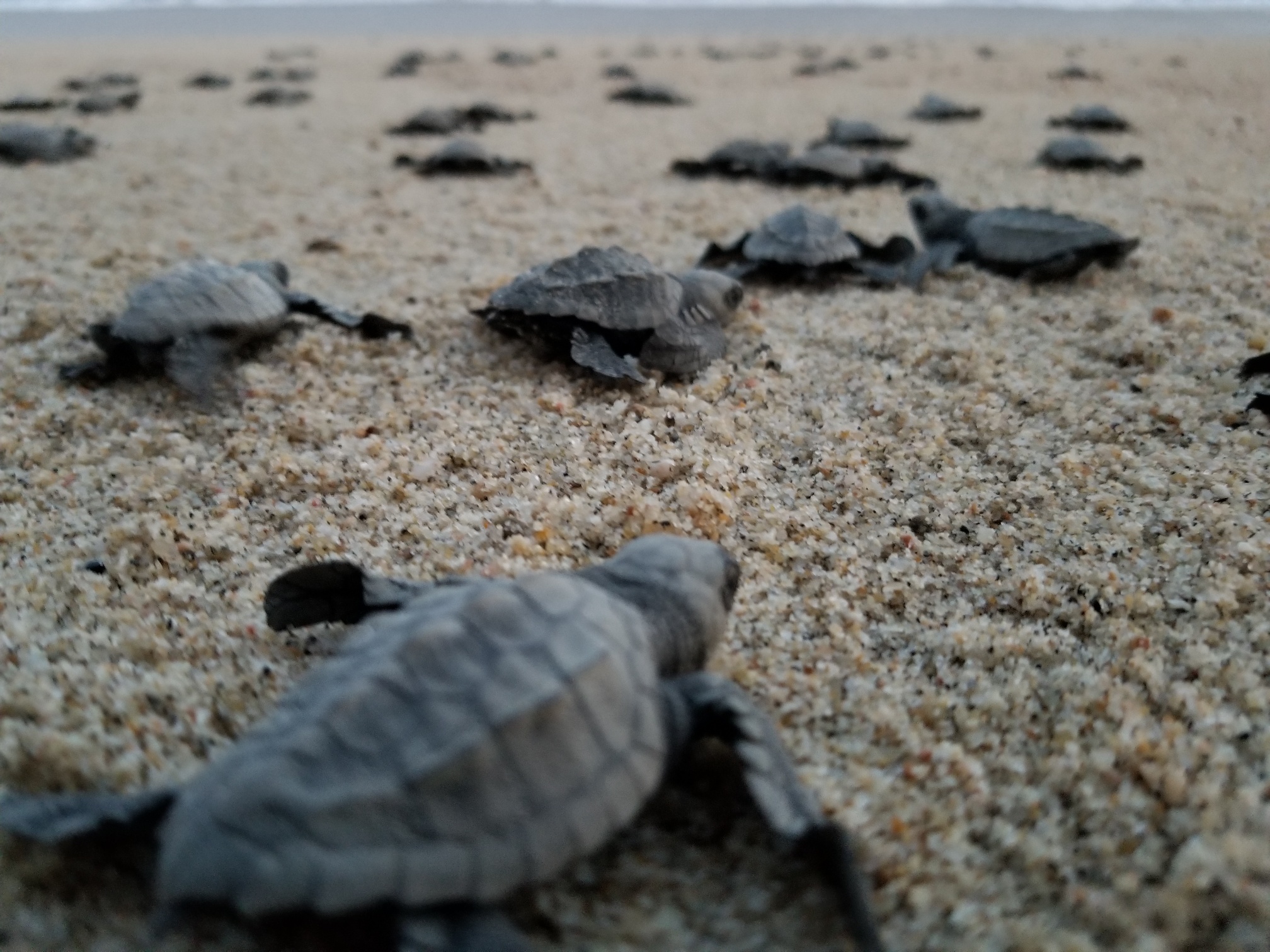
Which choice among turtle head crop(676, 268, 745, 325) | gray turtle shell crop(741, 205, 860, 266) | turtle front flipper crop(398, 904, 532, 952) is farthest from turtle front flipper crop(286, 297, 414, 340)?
turtle front flipper crop(398, 904, 532, 952)

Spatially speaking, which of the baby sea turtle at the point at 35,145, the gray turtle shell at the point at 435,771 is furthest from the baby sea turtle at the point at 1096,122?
the baby sea turtle at the point at 35,145

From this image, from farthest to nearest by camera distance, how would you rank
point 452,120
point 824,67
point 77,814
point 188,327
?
point 824,67 < point 452,120 < point 188,327 < point 77,814

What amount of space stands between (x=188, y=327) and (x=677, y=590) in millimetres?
2136

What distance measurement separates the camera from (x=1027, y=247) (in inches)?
151

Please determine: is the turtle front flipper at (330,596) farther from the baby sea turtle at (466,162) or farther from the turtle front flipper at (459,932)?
the baby sea turtle at (466,162)

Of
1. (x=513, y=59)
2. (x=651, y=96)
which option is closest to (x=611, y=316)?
(x=651, y=96)

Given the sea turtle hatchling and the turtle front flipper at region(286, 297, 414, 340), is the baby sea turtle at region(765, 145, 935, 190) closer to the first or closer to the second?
the turtle front flipper at region(286, 297, 414, 340)

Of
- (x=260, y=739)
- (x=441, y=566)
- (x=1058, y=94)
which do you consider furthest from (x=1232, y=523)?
(x=1058, y=94)

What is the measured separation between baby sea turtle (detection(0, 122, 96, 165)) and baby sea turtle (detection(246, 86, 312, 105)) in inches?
112

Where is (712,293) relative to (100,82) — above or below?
below

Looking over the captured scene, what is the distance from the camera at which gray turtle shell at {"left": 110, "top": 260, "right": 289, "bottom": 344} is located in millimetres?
2832

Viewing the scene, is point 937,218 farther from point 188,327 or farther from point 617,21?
point 617,21

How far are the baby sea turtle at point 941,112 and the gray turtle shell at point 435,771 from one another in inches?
321

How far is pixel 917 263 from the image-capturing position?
13.0 ft
